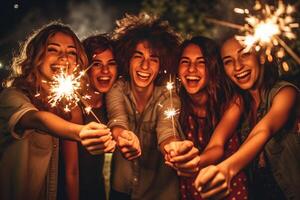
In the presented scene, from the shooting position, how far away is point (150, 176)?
4.61m

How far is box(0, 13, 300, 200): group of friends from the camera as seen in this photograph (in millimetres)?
3879

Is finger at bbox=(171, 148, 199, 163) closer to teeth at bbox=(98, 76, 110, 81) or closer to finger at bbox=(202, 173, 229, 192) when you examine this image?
finger at bbox=(202, 173, 229, 192)

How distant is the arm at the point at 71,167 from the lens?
4551 mm

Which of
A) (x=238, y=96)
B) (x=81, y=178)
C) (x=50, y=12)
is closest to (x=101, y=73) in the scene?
(x=81, y=178)

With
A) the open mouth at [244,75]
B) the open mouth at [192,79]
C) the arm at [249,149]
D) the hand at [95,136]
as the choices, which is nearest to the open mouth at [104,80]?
the open mouth at [192,79]

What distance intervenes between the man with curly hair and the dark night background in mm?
1084

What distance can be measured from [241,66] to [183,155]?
5.20 feet

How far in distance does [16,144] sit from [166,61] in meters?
2.24

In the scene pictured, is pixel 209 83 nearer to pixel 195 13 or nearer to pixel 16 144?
pixel 16 144

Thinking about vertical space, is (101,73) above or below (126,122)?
above

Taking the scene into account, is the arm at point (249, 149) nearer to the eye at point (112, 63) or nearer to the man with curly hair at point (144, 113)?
the man with curly hair at point (144, 113)

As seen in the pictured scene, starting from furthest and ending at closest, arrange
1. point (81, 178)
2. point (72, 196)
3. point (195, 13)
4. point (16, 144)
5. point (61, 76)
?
point (195, 13) → point (81, 178) → point (72, 196) → point (61, 76) → point (16, 144)

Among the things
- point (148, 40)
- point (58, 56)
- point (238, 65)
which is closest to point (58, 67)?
point (58, 56)

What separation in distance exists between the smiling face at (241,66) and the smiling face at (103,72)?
1.55m
